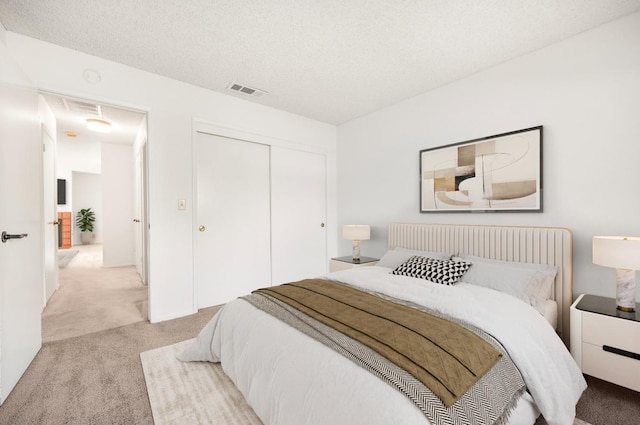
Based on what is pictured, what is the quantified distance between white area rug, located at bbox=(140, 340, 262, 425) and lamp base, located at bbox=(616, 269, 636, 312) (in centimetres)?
234

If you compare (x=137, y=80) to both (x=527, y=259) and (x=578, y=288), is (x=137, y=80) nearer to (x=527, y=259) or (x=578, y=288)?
(x=527, y=259)

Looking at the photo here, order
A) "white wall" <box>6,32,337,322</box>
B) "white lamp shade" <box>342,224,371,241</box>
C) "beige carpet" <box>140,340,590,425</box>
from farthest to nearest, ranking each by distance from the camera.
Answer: "white lamp shade" <box>342,224,371,241</box> → "white wall" <box>6,32,337,322</box> → "beige carpet" <box>140,340,590,425</box>

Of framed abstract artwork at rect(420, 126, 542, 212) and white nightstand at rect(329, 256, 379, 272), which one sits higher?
framed abstract artwork at rect(420, 126, 542, 212)

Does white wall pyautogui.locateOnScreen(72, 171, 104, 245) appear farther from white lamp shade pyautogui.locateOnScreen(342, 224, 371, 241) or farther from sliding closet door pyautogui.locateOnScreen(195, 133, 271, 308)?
white lamp shade pyautogui.locateOnScreen(342, 224, 371, 241)

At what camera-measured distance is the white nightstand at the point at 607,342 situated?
166cm

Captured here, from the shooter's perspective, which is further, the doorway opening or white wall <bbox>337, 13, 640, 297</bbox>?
the doorway opening

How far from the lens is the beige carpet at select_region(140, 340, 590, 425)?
156 cm

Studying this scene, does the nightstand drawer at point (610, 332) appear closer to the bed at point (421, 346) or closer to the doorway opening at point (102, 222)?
the bed at point (421, 346)

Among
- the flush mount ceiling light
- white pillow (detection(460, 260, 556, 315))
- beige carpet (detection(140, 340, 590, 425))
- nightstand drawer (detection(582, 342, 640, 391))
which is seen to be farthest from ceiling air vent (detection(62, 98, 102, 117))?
nightstand drawer (detection(582, 342, 640, 391))

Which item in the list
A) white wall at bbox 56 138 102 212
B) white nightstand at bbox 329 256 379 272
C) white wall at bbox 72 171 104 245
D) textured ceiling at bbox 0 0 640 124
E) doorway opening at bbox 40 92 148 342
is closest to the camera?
textured ceiling at bbox 0 0 640 124

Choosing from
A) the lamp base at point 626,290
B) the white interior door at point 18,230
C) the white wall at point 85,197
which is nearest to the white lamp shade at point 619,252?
the lamp base at point 626,290

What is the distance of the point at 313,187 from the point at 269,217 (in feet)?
2.86

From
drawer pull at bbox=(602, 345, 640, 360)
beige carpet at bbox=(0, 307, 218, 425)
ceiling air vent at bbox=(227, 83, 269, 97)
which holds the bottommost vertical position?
beige carpet at bbox=(0, 307, 218, 425)

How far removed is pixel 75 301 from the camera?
11.7 feet
